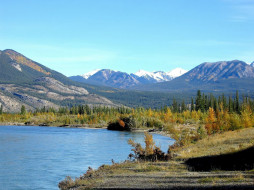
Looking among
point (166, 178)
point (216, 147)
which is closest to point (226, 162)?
point (166, 178)

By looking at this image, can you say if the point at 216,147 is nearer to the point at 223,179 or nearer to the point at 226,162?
the point at 226,162

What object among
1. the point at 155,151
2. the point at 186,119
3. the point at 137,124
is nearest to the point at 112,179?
the point at 155,151

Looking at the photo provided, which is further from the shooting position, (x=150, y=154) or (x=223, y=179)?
(x=150, y=154)

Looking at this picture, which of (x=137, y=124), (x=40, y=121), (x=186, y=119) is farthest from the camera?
(x=40, y=121)

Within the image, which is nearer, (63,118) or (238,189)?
(238,189)

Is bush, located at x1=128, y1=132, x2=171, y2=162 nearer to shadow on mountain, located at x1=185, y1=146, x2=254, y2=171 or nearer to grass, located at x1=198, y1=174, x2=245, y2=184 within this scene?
shadow on mountain, located at x1=185, y1=146, x2=254, y2=171

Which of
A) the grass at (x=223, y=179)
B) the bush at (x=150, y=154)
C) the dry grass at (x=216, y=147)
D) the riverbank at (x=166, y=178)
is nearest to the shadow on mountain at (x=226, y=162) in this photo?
the riverbank at (x=166, y=178)

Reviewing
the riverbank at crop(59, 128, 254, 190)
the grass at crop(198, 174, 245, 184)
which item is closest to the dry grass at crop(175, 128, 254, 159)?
the riverbank at crop(59, 128, 254, 190)

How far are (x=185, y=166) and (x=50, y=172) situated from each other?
17105 millimetres

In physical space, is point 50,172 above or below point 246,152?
below

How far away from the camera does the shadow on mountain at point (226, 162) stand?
27208 mm

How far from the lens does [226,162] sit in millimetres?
29125

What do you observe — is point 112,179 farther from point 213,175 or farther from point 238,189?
point 238,189

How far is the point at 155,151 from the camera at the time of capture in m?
36.8
